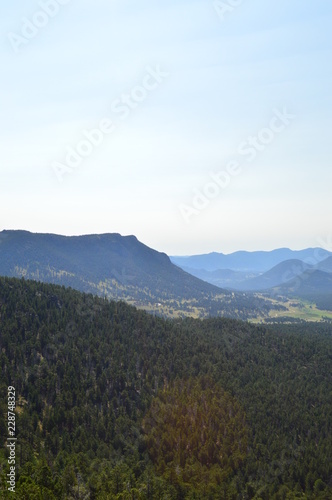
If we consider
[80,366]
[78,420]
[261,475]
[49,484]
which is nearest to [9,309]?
[80,366]

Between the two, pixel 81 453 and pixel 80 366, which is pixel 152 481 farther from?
pixel 80 366

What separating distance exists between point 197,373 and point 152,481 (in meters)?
85.7

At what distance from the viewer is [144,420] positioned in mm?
142375

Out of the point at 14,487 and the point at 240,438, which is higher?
the point at 14,487

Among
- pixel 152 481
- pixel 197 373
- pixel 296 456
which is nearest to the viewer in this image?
pixel 152 481

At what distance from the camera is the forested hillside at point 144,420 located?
10281cm

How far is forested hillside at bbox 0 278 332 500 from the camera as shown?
10281 centimetres

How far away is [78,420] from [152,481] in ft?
139

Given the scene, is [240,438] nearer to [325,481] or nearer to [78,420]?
[325,481]

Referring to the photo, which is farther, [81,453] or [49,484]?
[81,453]

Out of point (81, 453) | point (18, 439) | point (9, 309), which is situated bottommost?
point (81, 453)

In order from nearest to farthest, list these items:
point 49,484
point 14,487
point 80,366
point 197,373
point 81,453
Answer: point 14,487
point 49,484
point 81,453
point 80,366
point 197,373

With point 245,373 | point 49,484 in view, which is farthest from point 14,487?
point 245,373

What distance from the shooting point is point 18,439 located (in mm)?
105688
